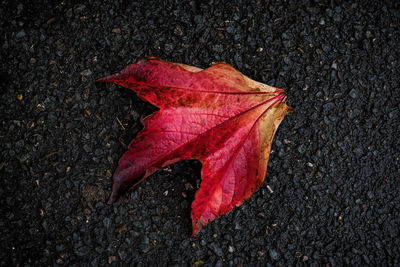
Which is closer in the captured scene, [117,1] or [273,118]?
[273,118]

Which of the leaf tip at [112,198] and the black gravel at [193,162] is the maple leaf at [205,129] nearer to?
the leaf tip at [112,198]

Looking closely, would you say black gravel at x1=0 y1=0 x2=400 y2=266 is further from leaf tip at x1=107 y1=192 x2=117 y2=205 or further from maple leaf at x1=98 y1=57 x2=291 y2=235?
maple leaf at x1=98 y1=57 x2=291 y2=235

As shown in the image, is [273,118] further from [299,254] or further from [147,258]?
[147,258]

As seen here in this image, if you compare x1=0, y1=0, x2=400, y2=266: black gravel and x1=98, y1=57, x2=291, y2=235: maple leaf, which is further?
x1=0, y1=0, x2=400, y2=266: black gravel

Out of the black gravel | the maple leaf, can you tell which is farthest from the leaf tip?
the black gravel

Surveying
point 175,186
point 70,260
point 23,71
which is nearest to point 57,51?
point 23,71

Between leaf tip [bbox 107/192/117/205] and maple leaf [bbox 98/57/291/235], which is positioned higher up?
maple leaf [bbox 98/57/291/235]

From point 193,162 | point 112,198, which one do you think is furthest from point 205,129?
point 112,198

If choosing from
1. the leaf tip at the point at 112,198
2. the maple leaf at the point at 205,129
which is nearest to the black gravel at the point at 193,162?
the leaf tip at the point at 112,198
